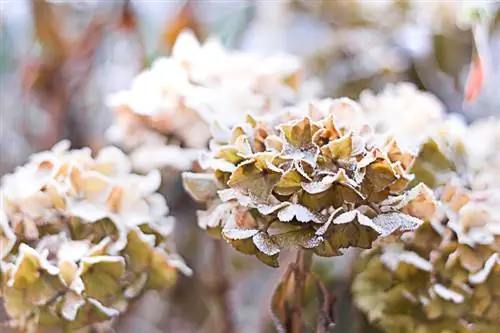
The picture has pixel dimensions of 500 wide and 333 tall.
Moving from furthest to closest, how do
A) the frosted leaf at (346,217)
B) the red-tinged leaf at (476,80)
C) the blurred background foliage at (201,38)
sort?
the blurred background foliage at (201,38)
the red-tinged leaf at (476,80)
the frosted leaf at (346,217)

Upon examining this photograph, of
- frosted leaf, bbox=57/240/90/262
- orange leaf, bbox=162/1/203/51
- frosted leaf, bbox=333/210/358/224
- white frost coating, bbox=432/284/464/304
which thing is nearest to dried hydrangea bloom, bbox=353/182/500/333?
white frost coating, bbox=432/284/464/304

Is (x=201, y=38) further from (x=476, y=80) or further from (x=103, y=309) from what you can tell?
(x=103, y=309)

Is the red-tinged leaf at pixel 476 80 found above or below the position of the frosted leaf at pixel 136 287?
above

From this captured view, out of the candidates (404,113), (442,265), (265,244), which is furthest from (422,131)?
(265,244)

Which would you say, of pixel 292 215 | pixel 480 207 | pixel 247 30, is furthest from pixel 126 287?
pixel 247 30

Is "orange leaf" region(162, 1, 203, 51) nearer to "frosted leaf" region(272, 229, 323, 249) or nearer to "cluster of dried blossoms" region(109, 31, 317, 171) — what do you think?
"cluster of dried blossoms" region(109, 31, 317, 171)

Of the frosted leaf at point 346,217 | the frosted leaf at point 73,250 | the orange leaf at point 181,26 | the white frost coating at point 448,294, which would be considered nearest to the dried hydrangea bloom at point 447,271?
the white frost coating at point 448,294

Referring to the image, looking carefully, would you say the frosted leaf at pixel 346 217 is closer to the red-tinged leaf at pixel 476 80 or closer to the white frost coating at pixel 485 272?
the white frost coating at pixel 485 272
